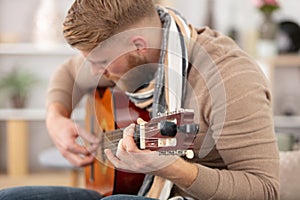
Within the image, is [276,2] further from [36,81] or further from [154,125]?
[154,125]

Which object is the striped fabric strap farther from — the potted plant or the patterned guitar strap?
the potted plant

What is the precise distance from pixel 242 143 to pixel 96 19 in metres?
0.41

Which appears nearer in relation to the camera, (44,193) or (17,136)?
(44,193)

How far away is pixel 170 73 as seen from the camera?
145 centimetres

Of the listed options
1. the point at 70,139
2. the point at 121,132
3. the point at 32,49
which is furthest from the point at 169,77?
the point at 32,49

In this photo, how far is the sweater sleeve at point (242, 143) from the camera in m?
1.34

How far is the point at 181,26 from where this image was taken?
152 cm

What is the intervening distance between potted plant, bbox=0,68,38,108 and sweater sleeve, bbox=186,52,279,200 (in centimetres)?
258

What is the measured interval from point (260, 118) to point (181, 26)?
31cm

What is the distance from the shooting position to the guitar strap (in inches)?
56.6

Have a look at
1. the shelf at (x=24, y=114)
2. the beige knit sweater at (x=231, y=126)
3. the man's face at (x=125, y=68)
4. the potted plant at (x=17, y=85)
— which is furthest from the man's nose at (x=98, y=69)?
the potted plant at (x=17, y=85)

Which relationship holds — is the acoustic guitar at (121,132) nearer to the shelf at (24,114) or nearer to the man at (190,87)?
the man at (190,87)

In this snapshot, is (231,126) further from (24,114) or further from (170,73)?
(24,114)

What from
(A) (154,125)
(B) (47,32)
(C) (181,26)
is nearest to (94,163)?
(C) (181,26)
